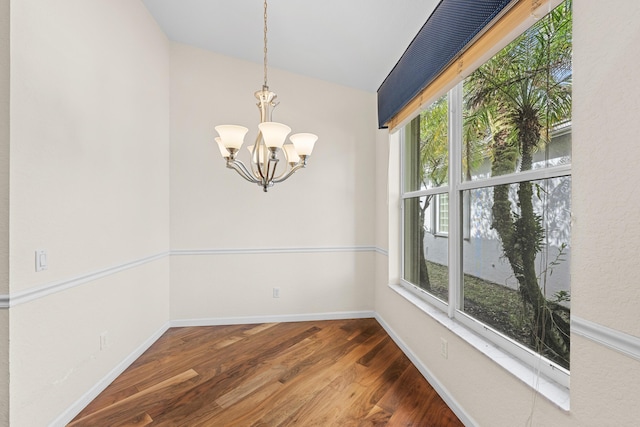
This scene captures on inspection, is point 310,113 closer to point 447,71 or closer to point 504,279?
point 447,71

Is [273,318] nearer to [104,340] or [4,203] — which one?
[104,340]

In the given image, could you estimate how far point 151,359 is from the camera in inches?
96.0

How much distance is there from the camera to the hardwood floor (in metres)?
1.74

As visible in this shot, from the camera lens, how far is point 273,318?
3.22 m

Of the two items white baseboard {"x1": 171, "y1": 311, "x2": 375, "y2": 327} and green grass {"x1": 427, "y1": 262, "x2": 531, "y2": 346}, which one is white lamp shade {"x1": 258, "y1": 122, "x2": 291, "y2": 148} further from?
white baseboard {"x1": 171, "y1": 311, "x2": 375, "y2": 327}

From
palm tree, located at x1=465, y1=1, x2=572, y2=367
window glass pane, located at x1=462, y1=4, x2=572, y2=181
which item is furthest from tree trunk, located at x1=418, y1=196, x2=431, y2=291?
palm tree, located at x1=465, y1=1, x2=572, y2=367

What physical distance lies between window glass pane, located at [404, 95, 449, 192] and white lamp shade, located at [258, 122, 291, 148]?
122 centimetres

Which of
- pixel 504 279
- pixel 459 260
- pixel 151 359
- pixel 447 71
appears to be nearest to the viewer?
pixel 504 279

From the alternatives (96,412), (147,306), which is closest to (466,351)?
(96,412)

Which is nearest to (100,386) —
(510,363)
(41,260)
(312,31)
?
(41,260)

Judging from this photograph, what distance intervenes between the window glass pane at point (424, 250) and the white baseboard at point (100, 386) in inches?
98.8

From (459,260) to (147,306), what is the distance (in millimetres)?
2678

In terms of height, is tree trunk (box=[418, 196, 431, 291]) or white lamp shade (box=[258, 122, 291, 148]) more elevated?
white lamp shade (box=[258, 122, 291, 148])

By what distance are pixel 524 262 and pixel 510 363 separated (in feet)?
1.63
